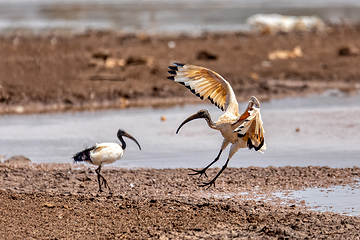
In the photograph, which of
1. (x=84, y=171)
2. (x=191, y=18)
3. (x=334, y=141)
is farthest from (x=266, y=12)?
(x=84, y=171)

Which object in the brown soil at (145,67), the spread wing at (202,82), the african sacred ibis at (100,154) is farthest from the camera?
the brown soil at (145,67)

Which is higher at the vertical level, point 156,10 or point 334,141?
point 156,10

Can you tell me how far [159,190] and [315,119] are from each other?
5754 millimetres

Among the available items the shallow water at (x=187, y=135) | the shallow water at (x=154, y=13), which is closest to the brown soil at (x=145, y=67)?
the shallow water at (x=187, y=135)

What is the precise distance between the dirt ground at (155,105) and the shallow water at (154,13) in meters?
5.01

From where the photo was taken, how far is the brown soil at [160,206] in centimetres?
722

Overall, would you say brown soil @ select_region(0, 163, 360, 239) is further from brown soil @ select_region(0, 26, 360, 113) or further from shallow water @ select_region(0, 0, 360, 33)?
shallow water @ select_region(0, 0, 360, 33)

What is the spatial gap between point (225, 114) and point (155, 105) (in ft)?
23.9

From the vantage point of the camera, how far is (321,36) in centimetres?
2492

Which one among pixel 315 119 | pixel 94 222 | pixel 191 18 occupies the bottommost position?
pixel 94 222

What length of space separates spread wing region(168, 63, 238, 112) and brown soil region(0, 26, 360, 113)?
268 inches

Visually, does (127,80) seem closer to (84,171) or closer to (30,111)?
(30,111)

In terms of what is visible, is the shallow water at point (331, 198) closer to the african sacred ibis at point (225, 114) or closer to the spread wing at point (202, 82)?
the african sacred ibis at point (225, 114)

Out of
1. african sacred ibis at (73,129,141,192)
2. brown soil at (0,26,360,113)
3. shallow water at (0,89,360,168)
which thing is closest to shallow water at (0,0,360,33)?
brown soil at (0,26,360,113)
